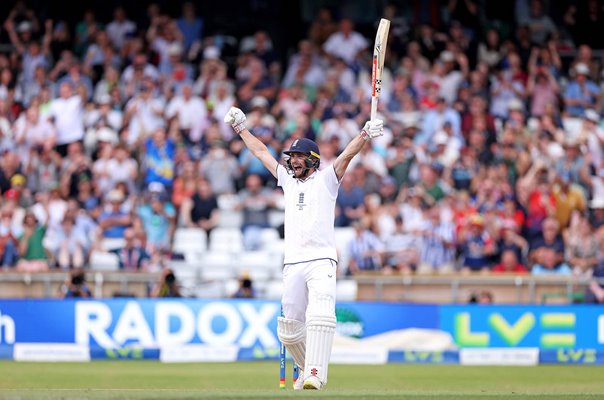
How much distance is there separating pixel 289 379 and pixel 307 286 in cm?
311

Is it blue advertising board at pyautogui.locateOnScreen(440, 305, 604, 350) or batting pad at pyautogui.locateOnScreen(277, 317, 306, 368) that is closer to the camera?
batting pad at pyautogui.locateOnScreen(277, 317, 306, 368)

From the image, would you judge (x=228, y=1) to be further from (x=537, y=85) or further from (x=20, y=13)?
(x=537, y=85)

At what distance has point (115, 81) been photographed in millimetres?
21562

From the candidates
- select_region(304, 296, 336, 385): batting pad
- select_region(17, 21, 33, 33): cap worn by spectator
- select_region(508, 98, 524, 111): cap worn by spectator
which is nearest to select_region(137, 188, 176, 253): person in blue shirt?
select_region(17, 21, 33, 33): cap worn by spectator

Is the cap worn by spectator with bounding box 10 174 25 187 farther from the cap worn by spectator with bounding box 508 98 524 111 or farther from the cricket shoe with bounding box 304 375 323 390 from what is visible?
Result: the cricket shoe with bounding box 304 375 323 390

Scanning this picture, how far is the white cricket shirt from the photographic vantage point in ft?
33.7

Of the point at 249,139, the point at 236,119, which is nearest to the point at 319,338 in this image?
the point at 249,139

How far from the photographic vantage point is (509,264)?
60.3 feet

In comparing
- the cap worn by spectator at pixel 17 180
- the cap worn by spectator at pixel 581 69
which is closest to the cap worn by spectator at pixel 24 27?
the cap worn by spectator at pixel 17 180

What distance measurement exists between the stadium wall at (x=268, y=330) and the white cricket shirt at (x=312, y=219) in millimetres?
6712

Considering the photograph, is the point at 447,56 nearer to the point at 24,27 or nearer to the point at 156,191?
the point at 156,191

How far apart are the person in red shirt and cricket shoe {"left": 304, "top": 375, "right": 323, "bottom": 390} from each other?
28.9ft

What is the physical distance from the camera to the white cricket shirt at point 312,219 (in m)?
10.3

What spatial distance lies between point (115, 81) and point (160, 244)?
12.0 feet
